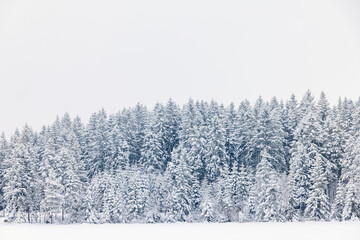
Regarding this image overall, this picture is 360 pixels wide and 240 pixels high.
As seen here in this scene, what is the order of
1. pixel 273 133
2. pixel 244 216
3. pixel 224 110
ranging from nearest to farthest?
pixel 244 216 → pixel 273 133 → pixel 224 110

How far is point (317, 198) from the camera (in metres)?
52.7

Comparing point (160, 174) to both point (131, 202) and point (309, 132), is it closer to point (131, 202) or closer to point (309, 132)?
point (131, 202)

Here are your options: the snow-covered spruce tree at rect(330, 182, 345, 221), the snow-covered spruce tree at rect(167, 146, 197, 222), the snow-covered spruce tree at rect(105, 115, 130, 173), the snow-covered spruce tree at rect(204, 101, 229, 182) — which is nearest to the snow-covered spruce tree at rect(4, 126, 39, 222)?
the snow-covered spruce tree at rect(105, 115, 130, 173)

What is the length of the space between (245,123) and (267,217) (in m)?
21.8

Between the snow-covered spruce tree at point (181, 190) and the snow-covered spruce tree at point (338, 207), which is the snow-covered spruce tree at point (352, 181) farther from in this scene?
the snow-covered spruce tree at point (181, 190)

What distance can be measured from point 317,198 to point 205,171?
71.5 ft

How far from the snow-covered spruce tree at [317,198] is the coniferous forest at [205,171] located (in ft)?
0.47

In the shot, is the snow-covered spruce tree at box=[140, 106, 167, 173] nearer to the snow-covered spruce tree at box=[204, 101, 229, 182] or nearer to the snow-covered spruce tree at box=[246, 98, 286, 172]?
the snow-covered spruce tree at box=[204, 101, 229, 182]

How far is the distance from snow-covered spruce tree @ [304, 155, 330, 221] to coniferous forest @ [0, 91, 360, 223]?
143 mm

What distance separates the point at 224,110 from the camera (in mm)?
78562

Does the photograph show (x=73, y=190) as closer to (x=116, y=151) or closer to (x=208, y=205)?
(x=116, y=151)

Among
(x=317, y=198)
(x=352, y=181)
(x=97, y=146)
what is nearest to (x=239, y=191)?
(x=317, y=198)

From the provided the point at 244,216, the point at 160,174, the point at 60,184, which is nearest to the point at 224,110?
the point at 160,174

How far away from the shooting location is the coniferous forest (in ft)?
183
